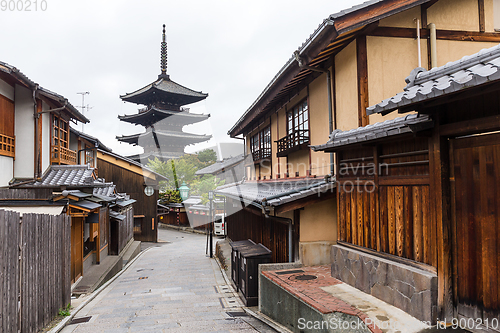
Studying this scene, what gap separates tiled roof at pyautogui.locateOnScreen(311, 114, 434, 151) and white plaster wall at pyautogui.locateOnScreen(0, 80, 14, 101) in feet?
39.2

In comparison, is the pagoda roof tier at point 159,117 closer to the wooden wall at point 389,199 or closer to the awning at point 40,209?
the awning at point 40,209

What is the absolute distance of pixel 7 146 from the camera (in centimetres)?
1216

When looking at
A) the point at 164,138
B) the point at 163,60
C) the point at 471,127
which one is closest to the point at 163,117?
the point at 164,138

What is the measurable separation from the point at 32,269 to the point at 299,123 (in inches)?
363

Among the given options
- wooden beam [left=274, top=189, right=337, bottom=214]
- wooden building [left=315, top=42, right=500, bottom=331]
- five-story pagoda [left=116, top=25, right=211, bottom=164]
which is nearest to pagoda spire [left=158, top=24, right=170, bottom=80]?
five-story pagoda [left=116, top=25, right=211, bottom=164]

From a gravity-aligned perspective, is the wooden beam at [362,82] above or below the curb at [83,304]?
above

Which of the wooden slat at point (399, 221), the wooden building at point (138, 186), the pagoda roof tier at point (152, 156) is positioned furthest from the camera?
the pagoda roof tier at point (152, 156)

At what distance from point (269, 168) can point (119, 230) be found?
9.64 metres

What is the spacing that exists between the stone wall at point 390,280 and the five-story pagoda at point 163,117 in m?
37.1

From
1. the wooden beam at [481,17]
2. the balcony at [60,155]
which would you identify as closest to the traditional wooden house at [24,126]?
the balcony at [60,155]

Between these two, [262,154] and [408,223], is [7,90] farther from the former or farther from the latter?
[408,223]

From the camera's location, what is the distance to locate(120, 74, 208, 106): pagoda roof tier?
4019 centimetres

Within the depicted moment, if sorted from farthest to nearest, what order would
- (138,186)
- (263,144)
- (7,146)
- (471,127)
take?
(138,186) → (263,144) → (7,146) → (471,127)

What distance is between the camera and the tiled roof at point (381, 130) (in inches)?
191
